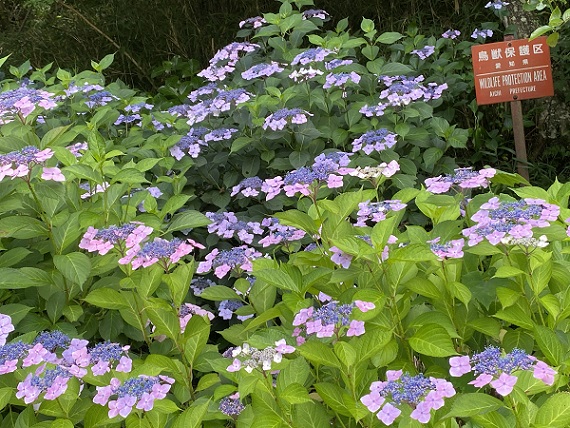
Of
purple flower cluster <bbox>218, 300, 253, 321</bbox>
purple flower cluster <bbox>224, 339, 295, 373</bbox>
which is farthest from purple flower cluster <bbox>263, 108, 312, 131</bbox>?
purple flower cluster <bbox>224, 339, 295, 373</bbox>

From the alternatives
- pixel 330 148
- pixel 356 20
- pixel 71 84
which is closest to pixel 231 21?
pixel 356 20

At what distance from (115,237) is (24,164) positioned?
268 millimetres

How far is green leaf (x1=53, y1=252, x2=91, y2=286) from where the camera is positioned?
1.71 meters

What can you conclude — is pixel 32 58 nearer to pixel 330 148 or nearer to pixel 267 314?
pixel 330 148

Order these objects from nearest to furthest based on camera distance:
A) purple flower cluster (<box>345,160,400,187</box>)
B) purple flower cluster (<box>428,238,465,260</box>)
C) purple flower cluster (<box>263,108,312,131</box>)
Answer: purple flower cluster (<box>428,238,465,260</box>)
purple flower cluster (<box>345,160,400,187</box>)
purple flower cluster (<box>263,108,312,131</box>)

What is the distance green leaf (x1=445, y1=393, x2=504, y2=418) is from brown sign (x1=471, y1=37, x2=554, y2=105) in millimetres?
2527

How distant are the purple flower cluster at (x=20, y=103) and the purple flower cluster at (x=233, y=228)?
2.10ft

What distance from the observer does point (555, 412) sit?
3.89ft

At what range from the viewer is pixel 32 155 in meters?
1.70

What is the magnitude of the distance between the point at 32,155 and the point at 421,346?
0.94 metres

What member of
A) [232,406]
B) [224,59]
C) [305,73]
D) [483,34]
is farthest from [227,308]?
[483,34]

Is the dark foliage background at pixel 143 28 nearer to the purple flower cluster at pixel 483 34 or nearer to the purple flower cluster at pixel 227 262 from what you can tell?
the purple flower cluster at pixel 483 34

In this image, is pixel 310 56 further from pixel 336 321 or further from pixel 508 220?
pixel 336 321

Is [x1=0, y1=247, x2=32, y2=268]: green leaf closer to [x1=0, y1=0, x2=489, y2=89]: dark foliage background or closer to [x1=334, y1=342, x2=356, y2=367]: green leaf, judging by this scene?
[x1=334, y1=342, x2=356, y2=367]: green leaf
